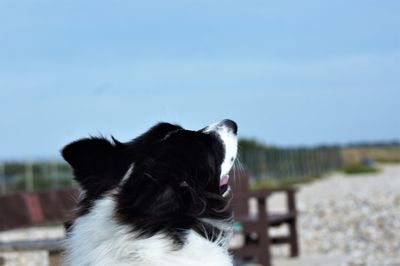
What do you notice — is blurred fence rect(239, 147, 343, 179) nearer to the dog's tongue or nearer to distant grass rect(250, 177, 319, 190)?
distant grass rect(250, 177, 319, 190)

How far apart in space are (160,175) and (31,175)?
92.8ft

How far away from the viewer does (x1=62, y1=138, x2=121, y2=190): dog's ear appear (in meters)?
3.84

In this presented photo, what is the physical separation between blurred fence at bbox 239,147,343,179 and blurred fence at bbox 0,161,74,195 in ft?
35.0

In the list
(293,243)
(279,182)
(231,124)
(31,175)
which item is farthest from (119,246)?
(279,182)

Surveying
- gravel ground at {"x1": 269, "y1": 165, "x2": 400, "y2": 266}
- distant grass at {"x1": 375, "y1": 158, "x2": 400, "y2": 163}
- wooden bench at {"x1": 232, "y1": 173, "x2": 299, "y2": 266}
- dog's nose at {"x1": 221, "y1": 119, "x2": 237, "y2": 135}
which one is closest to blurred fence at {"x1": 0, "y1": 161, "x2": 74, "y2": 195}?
gravel ground at {"x1": 269, "y1": 165, "x2": 400, "y2": 266}

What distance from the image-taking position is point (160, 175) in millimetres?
3689

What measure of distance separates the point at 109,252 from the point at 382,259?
9080 millimetres

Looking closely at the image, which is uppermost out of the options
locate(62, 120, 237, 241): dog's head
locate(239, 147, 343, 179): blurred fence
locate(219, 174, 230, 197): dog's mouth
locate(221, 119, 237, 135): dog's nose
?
locate(221, 119, 237, 135): dog's nose

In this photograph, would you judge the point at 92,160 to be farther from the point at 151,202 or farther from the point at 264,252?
the point at 264,252

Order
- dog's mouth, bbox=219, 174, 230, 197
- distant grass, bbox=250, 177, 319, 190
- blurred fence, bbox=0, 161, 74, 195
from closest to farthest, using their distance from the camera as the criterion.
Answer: dog's mouth, bbox=219, 174, 230, 197 < blurred fence, bbox=0, 161, 74, 195 < distant grass, bbox=250, 177, 319, 190

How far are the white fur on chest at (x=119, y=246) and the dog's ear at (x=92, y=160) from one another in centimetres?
18

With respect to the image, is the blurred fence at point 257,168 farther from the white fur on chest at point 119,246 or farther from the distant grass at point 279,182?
the white fur on chest at point 119,246

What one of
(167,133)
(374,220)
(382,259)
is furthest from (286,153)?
(167,133)

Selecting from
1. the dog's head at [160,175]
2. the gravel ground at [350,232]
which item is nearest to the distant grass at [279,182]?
the gravel ground at [350,232]
